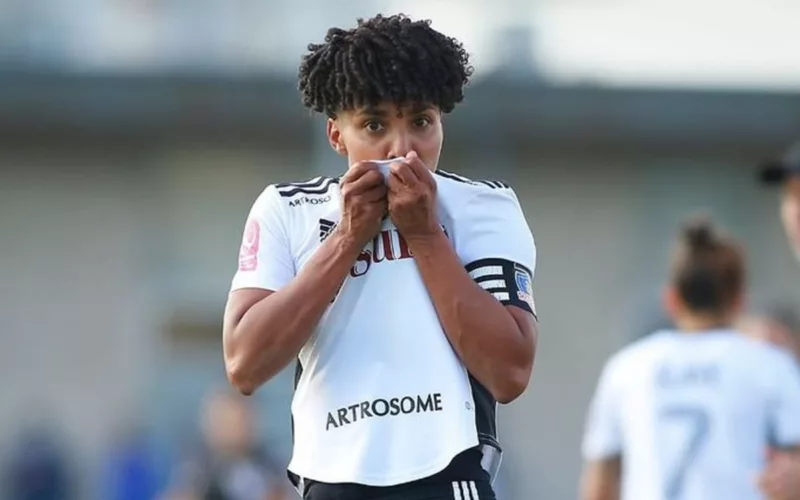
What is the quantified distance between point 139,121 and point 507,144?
3.92 metres

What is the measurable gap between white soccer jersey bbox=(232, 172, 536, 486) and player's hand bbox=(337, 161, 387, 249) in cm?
10

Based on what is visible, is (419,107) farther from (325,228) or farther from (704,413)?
(704,413)

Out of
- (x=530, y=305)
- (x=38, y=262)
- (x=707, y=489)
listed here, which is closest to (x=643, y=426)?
(x=707, y=489)

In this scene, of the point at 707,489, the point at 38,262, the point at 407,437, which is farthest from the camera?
the point at 38,262

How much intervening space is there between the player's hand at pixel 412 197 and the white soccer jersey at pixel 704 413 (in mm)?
3129

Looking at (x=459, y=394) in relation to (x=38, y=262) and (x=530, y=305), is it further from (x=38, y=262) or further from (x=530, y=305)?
(x=38, y=262)

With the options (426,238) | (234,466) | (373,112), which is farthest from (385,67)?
(234,466)

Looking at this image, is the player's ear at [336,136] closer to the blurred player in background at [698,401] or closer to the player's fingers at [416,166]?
the player's fingers at [416,166]

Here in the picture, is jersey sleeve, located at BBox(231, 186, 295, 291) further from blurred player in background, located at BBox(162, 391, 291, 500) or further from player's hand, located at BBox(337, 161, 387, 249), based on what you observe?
blurred player in background, located at BBox(162, 391, 291, 500)

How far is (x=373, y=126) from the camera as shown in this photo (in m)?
3.94

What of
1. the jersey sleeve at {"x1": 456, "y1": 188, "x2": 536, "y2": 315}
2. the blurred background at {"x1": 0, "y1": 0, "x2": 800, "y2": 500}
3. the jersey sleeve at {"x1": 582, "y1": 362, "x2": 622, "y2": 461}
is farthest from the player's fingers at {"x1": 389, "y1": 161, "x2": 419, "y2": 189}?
the blurred background at {"x1": 0, "y1": 0, "x2": 800, "y2": 500}

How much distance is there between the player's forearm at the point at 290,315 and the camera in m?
3.83

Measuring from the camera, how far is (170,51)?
20203mm

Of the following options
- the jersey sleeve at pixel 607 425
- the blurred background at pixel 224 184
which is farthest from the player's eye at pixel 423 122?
the blurred background at pixel 224 184
